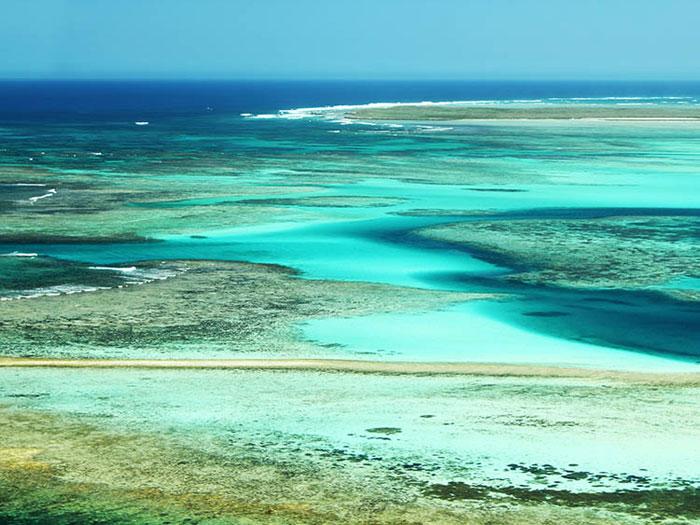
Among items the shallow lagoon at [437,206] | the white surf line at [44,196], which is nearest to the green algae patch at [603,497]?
the shallow lagoon at [437,206]

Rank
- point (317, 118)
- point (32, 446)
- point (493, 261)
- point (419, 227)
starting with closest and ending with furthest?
point (32, 446), point (493, 261), point (419, 227), point (317, 118)

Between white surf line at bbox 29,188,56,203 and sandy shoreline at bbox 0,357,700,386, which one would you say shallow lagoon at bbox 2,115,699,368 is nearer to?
sandy shoreline at bbox 0,357,700,386

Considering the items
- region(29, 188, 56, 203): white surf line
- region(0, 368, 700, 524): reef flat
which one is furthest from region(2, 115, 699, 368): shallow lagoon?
region(29, 188, 56, 203): white surf line

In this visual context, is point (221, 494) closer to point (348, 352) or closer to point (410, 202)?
point (348, 352)

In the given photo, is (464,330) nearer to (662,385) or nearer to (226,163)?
(662,385)

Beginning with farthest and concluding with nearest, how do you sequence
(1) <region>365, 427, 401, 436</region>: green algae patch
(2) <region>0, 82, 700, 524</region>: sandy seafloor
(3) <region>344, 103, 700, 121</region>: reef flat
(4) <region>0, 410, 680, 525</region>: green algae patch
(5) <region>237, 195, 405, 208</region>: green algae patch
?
(3) <region>344, 103, 700, 121</region>: reef flat, (5) <region>237, 195, 405, 208</region>: green algae patch, (1) <region>365, 427, 401, 436</region>: green algae patch, (2) <region>0, 82, 700, 524</region>: sandy seafloor, (4) <region>0, 410, 680, 525</region>: green algae patch

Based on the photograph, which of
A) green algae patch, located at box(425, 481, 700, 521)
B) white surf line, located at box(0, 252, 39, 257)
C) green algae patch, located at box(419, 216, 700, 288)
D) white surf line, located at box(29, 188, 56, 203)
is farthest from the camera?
white surf line, located at box(29, 188, 56, 203)

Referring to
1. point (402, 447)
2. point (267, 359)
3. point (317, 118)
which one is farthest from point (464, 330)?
point (317, 118)
